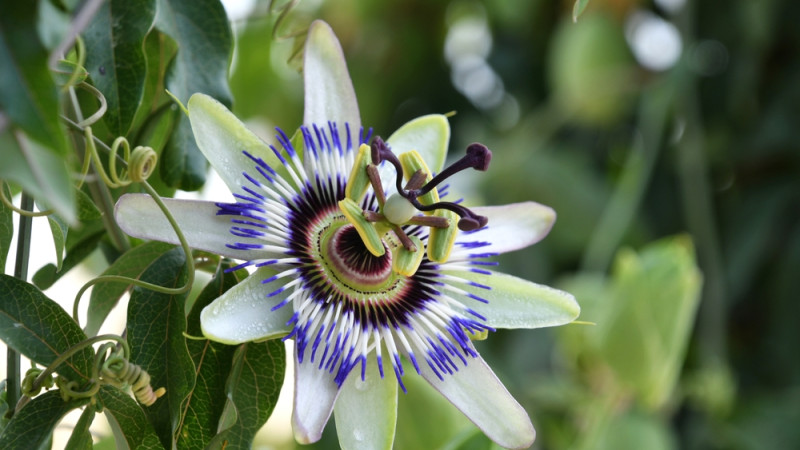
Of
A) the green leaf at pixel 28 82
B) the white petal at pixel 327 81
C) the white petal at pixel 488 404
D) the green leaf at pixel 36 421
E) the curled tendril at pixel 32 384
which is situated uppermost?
the green leaf at pixel 28 82

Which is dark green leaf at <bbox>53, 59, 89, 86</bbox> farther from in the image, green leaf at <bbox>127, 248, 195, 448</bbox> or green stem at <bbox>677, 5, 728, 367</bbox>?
green stem at <bbox>677, 5, 728, 367</bbox>

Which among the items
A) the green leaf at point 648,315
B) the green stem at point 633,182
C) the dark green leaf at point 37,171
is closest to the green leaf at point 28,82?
the dark green leaf at point 37,171

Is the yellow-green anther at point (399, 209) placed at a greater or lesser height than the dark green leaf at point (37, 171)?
lesser

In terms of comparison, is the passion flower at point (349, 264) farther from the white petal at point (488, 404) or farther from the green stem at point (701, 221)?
the green stem at point (701, 221)

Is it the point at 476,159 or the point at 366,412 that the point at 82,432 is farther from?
the point at 476,159

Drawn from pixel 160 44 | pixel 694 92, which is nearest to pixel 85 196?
pixel 160 44

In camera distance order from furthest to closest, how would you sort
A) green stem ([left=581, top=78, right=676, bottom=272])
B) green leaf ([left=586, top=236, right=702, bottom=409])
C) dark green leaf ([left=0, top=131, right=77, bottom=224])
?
green stem ([left=581, top=78, right=676, bottom=272]) < green leaf ([left=586, top=236, right=702, bottom=409]) < dark green leaf ([left=0, top=131, right=77, bottom=224])

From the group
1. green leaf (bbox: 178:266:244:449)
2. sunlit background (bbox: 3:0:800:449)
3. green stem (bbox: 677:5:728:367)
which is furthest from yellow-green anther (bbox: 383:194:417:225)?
green stem (bbox: 677:5:728:367)
